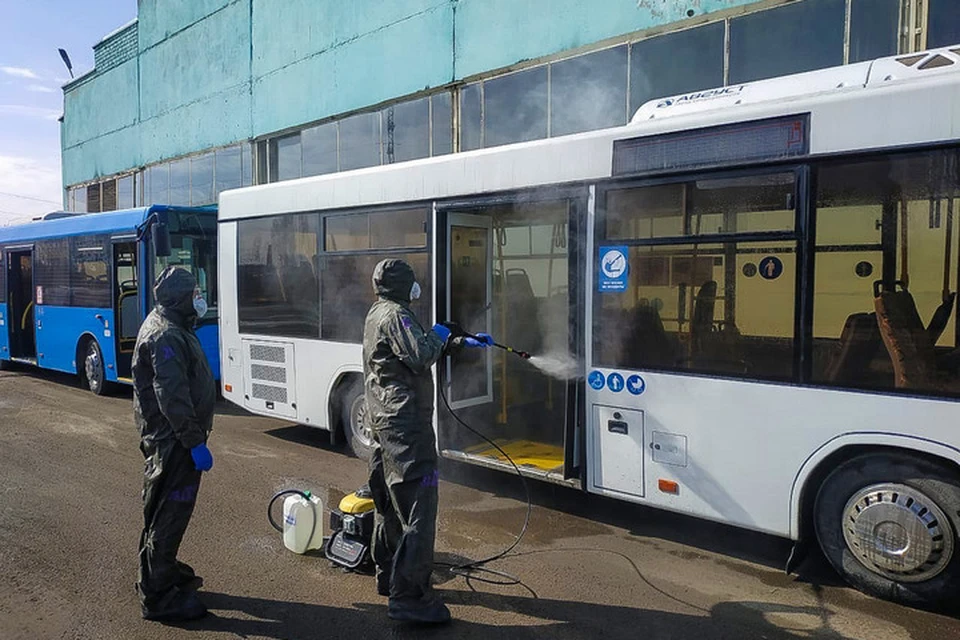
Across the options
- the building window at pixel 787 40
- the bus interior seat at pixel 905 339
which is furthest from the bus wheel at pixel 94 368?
the bus interior seat at pixel 905 339

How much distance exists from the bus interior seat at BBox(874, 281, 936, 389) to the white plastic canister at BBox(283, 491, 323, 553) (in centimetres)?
378

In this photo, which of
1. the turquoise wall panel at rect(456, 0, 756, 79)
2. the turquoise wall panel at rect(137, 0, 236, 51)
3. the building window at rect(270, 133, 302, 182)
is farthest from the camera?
the turquoise wall panel at rect(137, 0, 236, 51)

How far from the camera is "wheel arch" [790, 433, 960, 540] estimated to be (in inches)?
150

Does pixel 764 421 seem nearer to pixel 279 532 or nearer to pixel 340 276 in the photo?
pixel 279 532

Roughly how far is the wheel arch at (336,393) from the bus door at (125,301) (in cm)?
525

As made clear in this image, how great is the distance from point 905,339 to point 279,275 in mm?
6172

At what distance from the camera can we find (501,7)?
11.9 metres

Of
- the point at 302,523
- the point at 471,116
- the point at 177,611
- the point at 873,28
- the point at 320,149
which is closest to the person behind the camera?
the point at 177,611

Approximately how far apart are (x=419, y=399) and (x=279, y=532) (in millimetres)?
2258

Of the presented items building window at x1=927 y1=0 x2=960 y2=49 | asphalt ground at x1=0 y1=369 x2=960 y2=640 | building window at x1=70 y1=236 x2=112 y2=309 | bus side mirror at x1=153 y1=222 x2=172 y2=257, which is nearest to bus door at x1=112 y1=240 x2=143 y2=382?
building window at x1=70 y1=236 x2=112 y2=309

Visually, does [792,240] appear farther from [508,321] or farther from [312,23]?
[312,23]

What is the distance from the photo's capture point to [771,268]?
4379mm

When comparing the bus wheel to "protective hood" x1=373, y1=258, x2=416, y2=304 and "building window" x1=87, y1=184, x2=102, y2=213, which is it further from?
"building window" x1=87, y1=184, x2=102, y2=213

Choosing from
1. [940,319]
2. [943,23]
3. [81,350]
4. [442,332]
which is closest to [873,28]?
[943,23]
